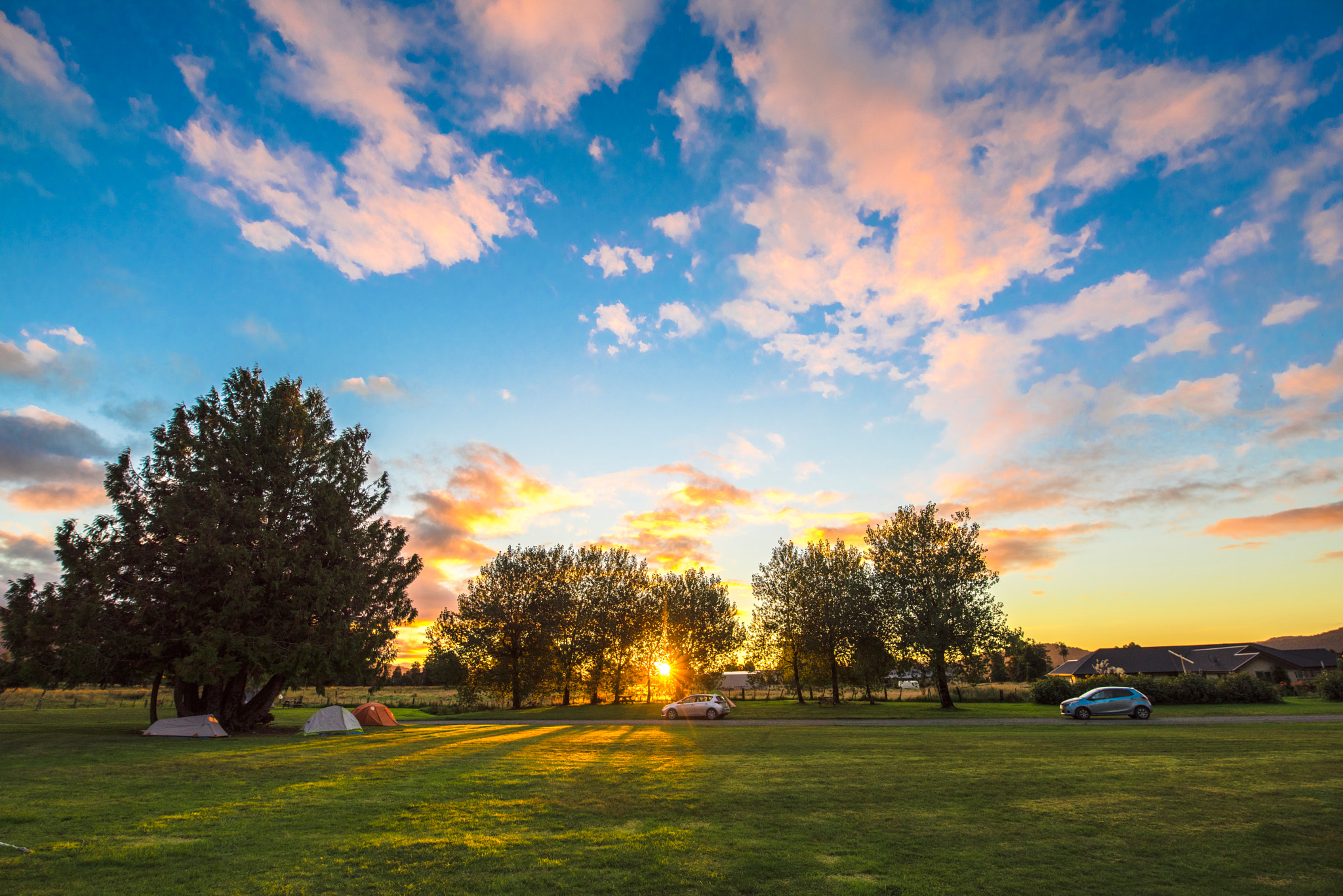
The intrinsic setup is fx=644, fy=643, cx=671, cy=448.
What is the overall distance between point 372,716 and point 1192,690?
5494cm

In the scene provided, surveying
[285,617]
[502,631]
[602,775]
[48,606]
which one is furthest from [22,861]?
[502,631]

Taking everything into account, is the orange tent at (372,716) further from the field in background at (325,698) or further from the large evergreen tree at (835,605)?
the large evergreen tree at (835,605)

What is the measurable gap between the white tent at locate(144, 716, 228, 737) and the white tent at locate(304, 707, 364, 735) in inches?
147

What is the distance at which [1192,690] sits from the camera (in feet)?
150

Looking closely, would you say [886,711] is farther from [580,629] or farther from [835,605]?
[580,629]

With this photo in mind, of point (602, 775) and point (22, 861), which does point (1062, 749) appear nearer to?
point (602, 775)

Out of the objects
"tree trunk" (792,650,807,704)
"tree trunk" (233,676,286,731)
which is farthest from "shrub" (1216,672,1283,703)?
"tree trunk" (233,676,286,731)

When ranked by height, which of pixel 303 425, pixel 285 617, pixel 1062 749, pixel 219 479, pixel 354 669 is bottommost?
pixel 1062 749

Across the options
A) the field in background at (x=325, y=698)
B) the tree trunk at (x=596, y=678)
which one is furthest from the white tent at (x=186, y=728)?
the tree trunk at (x=596, y=678)

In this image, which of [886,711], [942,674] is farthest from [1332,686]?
[886,711]

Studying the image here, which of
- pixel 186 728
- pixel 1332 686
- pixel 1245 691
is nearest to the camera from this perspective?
pixel 186 728

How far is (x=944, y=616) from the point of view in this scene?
45.5 metres

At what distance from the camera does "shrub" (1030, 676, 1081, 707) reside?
154ft

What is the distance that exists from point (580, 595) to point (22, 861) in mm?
55201
